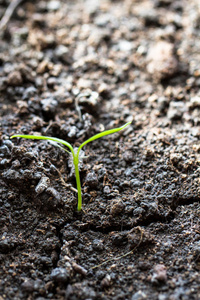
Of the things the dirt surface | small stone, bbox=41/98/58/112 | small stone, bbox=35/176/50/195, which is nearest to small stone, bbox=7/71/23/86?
the dirt surface

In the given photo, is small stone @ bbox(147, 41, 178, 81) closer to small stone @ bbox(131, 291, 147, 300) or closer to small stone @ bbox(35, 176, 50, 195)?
small stone @ bbox(35, 176, 50, 195)

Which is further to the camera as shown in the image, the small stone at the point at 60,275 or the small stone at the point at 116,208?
the small stone at the point at 116,208

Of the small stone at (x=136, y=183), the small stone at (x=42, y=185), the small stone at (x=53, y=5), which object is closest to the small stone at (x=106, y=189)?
the small stone at (x=136, y=183)

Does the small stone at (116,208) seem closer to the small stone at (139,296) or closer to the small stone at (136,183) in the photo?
the small stone at (136,183)

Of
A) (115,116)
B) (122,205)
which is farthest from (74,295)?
(115,116)

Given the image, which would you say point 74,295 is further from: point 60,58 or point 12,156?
point 60,58

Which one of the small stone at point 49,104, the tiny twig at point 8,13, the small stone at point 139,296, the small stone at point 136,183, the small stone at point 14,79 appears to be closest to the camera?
the small stone at point 139,296

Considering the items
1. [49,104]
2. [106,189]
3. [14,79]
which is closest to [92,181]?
[106,189]

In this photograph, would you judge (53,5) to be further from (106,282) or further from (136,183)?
(106,282)
